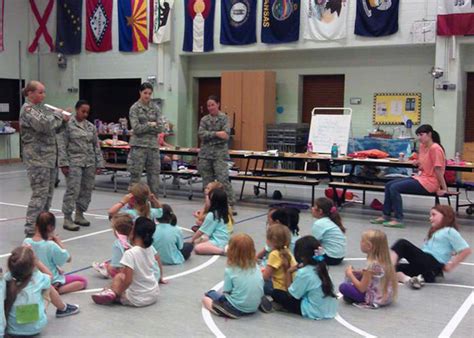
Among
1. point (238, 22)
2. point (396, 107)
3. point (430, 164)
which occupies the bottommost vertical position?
point (430, 164)

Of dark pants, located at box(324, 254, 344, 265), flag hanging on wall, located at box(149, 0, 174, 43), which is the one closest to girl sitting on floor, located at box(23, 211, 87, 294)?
dark pants, located at box(324, 254, 344, 265)

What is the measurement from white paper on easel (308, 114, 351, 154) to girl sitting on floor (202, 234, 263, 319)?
31.3 feet

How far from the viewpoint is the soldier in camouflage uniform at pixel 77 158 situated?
24.5 feet

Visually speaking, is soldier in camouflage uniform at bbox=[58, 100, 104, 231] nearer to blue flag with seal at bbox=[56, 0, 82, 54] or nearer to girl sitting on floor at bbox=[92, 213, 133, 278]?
girl sitting on floor at bbox=[92, 213, 133, 278]

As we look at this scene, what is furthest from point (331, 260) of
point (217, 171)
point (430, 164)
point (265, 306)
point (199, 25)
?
point (199, 25)

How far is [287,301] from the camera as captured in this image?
14.4 ft

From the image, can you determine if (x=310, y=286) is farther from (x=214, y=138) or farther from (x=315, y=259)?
(x=214, y=138)

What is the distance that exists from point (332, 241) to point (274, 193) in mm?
4914

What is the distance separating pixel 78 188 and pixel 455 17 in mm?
8865

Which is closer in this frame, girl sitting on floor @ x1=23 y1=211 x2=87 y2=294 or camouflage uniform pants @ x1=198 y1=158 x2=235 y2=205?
girl sitting on floor @ x1=23 y1=211 x2=87 y2=294

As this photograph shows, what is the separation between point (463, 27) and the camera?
12062 mm

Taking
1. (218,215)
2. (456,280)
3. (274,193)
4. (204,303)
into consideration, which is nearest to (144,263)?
(204,303)

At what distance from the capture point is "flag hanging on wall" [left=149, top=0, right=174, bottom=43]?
15.8m

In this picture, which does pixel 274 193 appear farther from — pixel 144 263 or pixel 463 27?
pixel 144 263
